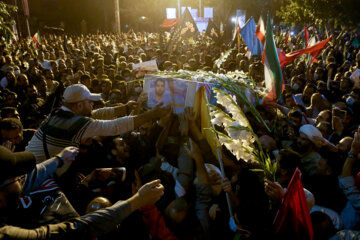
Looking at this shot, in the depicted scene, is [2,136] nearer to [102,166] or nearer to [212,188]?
[102,166]

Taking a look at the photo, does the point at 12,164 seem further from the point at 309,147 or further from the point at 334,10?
the point at 334,10

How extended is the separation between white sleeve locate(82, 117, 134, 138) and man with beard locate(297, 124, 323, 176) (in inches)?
73.9

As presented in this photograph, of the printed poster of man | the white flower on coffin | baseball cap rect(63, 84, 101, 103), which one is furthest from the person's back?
the white flower on coffin

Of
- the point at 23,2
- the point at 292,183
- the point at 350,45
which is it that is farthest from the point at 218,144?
the point at 23,2

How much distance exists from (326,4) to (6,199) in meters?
17.0

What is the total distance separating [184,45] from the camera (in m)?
13.8

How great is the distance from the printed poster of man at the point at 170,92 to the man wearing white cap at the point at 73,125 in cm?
12

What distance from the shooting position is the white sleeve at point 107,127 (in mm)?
2824

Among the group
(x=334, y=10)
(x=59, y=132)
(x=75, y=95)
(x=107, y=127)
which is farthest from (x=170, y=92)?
(x=334, y=10)

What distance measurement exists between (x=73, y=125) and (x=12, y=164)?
1.22 meters

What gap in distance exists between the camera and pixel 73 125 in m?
2.74

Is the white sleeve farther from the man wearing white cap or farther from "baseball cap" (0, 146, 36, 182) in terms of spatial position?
"baseball cap" (0, 146, 36, 182)

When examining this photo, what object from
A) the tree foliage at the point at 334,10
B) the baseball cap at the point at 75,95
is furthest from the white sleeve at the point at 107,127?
the tree foliage at the point at 334,10

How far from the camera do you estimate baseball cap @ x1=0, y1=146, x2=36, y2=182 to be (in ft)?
4.94
